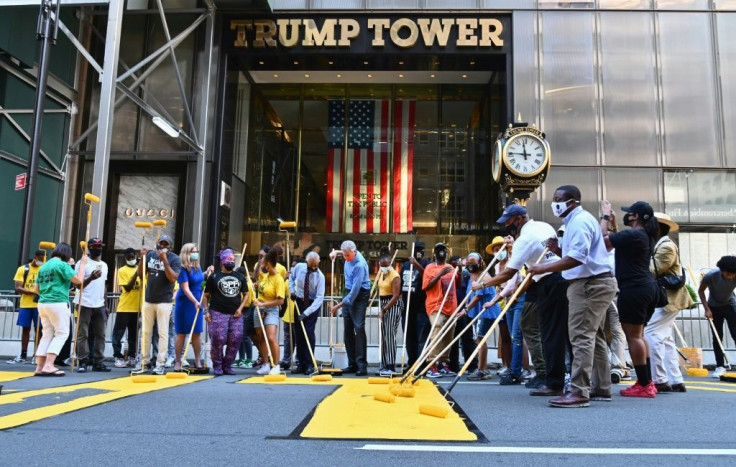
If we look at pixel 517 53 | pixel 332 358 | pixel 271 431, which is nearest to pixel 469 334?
pixel 332 358

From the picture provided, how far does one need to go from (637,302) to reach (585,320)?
2.61 feet

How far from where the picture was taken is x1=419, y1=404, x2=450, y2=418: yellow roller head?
14.2 ft

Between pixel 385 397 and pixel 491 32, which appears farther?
pixel 491 32

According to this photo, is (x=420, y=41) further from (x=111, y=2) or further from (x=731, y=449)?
(x=731, y=449)

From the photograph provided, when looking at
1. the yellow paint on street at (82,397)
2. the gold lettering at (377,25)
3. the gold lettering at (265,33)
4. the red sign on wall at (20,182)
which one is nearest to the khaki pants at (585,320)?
the yellow paint on street at (82,397)

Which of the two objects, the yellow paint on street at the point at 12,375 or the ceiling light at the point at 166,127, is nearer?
the yellow paint on street at the point at 12,375

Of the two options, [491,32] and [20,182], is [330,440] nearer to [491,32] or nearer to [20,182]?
[20,182]

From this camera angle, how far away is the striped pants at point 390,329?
898cm

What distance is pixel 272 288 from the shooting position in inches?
347

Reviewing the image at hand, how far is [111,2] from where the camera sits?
536 inches

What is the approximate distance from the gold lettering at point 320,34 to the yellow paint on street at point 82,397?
11.5 meters

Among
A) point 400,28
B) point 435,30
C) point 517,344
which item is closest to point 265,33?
point 400,28

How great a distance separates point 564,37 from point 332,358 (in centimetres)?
1153

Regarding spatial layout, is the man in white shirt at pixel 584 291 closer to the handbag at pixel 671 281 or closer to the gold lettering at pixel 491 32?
the handbag at pixel 671 281
